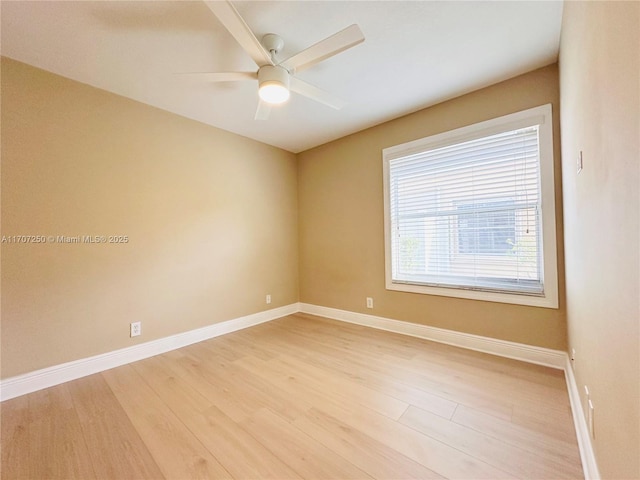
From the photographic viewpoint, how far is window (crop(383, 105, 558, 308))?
85.7 inches

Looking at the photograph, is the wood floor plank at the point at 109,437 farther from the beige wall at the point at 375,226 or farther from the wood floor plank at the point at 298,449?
the beige wall at the point at 375,226

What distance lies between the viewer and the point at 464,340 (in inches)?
101

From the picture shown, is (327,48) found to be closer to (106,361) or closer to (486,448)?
(486,448)

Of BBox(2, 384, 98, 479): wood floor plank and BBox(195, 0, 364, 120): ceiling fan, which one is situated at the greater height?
BBox(195, 0, 364, 120): ceiling fan

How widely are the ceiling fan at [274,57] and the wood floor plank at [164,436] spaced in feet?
7.20

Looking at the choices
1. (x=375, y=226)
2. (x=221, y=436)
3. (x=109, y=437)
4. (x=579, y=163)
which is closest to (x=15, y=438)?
(x=109, y=437)

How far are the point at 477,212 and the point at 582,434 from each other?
1719 millimetres

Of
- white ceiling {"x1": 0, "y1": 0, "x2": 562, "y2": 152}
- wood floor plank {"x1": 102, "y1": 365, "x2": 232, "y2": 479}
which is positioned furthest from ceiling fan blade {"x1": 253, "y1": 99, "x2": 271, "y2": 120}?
wood floor plank {"x1": 102, "y1": 365, "x2": 232, "y2": 479}

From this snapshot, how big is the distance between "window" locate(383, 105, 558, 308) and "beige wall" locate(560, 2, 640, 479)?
92 centimetres

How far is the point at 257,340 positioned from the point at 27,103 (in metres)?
2.79

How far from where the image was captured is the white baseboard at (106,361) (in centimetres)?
190

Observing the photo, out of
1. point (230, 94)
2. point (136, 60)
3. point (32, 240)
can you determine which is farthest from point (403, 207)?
point (32, 240)

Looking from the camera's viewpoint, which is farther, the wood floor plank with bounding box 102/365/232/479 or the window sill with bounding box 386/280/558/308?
the window sill with bounding box 386/280/558/308

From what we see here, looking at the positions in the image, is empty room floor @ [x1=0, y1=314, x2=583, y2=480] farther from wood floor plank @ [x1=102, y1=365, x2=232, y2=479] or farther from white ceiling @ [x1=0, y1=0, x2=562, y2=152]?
white ceiling @ [x1=0, y1=0, x2=562, y2=152]
